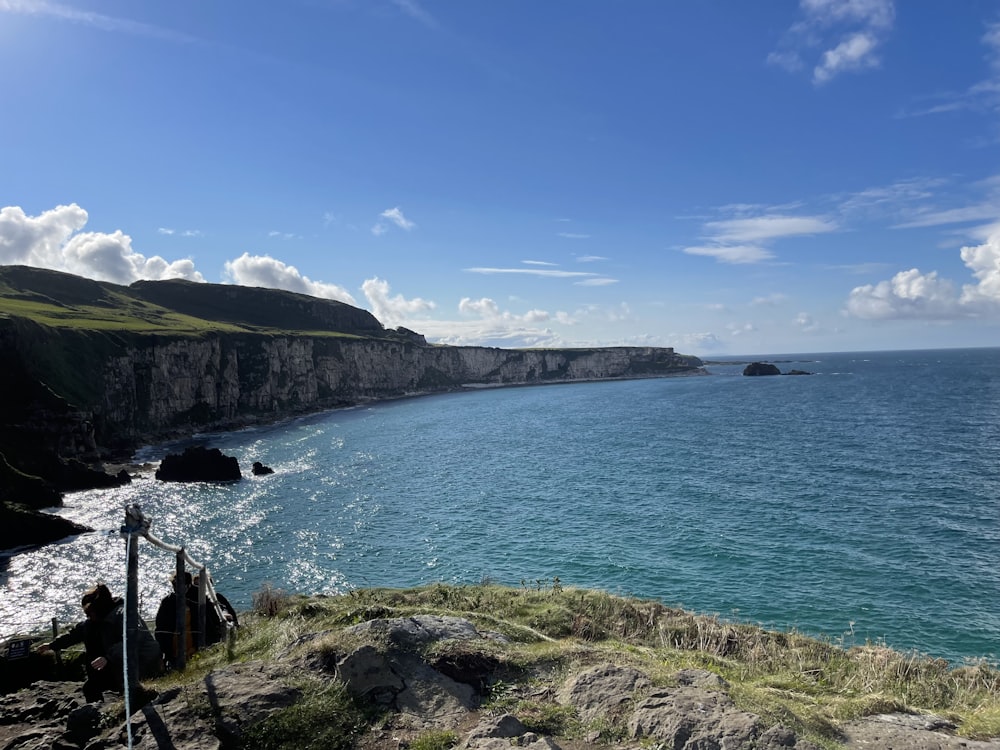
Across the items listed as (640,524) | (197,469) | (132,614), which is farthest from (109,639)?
(197,469)

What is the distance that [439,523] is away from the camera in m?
44.6

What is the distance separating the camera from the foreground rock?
9383mm

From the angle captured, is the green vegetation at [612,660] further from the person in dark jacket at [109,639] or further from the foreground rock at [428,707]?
the person in dark jacket at [109,639]

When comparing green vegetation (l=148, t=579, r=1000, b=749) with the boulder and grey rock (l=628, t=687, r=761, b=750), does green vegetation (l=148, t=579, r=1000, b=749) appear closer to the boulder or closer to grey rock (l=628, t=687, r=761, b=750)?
grey rock (l=628, t=687, r=761, b=750)

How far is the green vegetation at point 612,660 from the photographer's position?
10.2 meters

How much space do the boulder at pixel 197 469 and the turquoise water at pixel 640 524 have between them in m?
2.50

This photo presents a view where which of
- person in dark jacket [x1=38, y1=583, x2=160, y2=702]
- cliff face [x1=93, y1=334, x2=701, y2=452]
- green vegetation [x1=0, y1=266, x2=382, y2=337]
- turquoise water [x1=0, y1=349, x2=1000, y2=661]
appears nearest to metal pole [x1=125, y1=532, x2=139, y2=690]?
person in dark jacket [x1=38, y1=583, x2=160, y2=702]

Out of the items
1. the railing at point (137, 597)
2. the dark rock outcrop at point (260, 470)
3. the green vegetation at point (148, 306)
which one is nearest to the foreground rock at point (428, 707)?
the railing at point (137, 597)

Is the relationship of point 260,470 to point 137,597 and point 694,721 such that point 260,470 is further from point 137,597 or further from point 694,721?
point 694,721

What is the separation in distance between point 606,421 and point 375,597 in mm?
87148

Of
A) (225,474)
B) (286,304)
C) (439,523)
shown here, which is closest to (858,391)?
(439,523)

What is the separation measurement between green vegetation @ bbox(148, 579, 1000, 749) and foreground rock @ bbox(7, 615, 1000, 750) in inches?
5.9

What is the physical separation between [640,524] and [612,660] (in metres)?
29.5

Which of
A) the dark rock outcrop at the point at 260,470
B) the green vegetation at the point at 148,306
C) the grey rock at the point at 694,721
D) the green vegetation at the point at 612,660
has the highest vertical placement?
the green vegetation at the point at 148,306
